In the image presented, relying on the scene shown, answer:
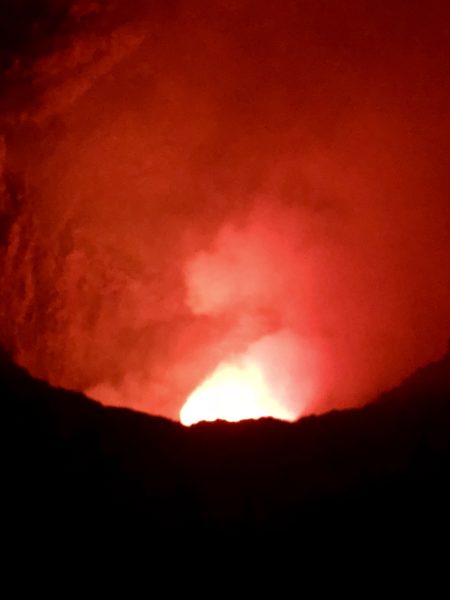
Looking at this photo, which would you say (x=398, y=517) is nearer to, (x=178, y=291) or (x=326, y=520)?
(x=326, y=520)

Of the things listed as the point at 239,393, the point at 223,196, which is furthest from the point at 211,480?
the point at 239,393

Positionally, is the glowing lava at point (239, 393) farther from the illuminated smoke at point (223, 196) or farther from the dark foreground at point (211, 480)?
the dark foreground at point (211, 480)

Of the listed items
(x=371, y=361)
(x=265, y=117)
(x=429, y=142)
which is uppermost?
(x=265, y=117)

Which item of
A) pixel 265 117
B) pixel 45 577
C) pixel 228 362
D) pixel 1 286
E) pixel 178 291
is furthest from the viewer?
pixel 228 362

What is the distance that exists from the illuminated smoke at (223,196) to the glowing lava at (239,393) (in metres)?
0.08

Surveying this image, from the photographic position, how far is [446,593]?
2.46 metres

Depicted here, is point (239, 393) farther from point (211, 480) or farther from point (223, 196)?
point (211, 480)

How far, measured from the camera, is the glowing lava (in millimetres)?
5746

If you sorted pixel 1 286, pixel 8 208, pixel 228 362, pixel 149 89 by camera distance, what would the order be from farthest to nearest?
pixel 228 362 < pixel 149 89 < pixel 8 208 < pixel 1 286

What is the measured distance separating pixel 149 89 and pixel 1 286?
4.97ft

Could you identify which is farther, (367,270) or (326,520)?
(367,270)

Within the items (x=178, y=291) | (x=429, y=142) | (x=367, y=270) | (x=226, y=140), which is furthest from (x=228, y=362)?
(x=429, y=142)

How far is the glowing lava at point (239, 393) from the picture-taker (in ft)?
18.9

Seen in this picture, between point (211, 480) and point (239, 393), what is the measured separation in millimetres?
3412
